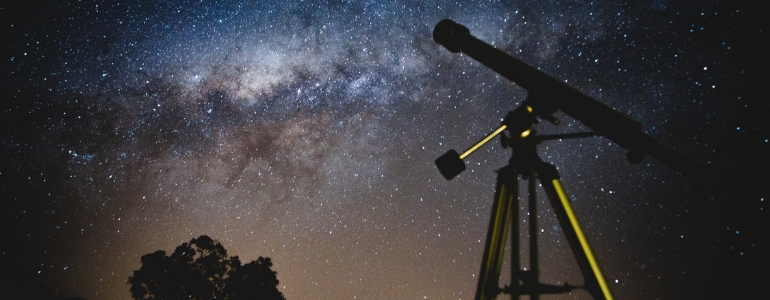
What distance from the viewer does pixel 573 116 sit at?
5.61ft

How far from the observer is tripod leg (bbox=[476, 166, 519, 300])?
1.50m

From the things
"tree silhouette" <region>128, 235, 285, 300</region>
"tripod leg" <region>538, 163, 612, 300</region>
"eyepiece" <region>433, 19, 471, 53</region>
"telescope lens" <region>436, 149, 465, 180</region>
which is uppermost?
"tree silhouette" <region>128, 235, 285, 300</region>

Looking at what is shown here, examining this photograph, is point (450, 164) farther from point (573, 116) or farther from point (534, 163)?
point (573, 116)

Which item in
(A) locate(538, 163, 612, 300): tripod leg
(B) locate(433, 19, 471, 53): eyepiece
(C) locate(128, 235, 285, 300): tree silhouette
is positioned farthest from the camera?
(C) locate(128, 235, 285, 300): tree silhouette

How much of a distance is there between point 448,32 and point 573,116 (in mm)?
880

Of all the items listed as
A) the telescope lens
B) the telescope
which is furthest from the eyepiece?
the telescope lens

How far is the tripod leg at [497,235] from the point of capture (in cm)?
150

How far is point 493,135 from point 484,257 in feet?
1.96

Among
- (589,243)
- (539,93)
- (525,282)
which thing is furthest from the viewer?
(539,93)

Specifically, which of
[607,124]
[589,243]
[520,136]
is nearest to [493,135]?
[520,136]

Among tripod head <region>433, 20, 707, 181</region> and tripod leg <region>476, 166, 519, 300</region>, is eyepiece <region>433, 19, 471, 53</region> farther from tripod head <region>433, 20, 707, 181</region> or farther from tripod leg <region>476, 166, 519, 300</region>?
tripod leg <region>476, 166, 519, 300</region>

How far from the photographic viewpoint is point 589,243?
134cm

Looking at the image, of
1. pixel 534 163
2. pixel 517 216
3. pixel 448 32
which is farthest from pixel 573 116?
pixel 448 32

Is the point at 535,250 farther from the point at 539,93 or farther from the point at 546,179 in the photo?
the point at 539,93
